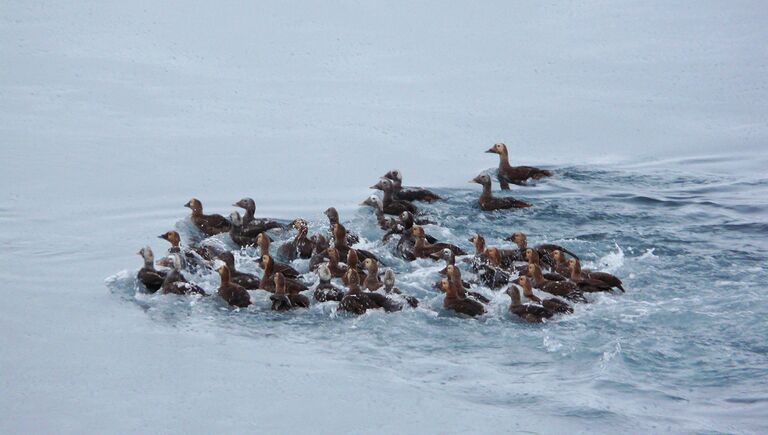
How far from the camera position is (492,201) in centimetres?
1430

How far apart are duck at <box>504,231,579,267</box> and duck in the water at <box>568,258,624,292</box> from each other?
0.65m

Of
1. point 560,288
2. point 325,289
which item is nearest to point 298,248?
point 325,289

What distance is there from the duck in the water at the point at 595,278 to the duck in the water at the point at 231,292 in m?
2.92

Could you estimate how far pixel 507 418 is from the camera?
8930mm

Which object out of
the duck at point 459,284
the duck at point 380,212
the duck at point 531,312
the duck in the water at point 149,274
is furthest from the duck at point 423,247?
the duck in the water at point 149,274

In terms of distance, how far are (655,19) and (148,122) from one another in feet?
28.7

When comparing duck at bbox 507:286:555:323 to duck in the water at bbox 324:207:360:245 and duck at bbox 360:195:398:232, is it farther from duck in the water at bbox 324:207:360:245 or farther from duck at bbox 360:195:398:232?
duck at bbox 360:195:398:232

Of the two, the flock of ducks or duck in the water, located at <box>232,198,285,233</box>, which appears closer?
the flock of ducks

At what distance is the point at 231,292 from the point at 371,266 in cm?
138

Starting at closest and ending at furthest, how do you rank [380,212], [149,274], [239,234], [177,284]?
Result: [177,284] → [149,274] → [239,234] → [380,212]

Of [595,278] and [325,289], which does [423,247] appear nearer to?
[325,289]

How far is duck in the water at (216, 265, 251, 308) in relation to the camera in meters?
11.2

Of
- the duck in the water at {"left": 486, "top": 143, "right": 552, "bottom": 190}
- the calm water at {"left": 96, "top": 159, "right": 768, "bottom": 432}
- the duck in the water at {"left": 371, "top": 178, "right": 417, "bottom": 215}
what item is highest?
the duck in the water at {"left": 486, "top": 143, "right": 552, "bottom": 190}

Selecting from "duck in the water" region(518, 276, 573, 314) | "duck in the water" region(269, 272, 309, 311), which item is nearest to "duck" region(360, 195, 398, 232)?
"duck in the water" region(518, 276, 573, 314)
